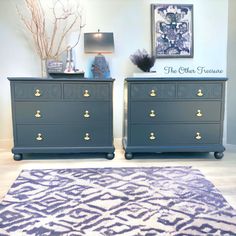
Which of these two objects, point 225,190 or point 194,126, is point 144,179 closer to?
point 225,190

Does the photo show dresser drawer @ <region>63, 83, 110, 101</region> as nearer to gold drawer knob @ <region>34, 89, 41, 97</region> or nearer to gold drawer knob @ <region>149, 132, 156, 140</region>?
gold drawer knob @ <region>34, 89, 41, 97</region>

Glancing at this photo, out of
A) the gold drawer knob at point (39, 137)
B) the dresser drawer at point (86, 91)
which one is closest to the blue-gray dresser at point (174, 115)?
the dresser drawer at point (86, 91)

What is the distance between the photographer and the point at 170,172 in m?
2.77

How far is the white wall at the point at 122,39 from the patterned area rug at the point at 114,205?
143cm

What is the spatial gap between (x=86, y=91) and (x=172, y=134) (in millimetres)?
1041

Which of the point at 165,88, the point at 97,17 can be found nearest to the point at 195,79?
the point at 165,88

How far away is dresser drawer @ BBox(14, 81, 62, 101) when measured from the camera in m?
3.04

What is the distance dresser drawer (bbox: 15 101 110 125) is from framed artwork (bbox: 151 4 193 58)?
112cm

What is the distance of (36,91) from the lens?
120 inches

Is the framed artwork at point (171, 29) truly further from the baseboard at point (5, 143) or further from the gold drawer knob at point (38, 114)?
the baseboard at point (5, 143)

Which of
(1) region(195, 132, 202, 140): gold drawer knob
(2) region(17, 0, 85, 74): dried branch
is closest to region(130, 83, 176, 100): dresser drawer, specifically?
(1) region(195, 132, 202, 140): gold drawer knob

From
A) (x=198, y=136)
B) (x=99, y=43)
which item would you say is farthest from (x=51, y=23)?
(x=198, y=136)

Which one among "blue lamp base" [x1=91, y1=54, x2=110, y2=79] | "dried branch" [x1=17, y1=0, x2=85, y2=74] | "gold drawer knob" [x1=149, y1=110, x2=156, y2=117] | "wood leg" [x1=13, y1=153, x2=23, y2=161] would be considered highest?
"dried branch" [x1=17, y1=0, x2=85, y2=74]

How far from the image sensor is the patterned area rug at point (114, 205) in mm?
1733
